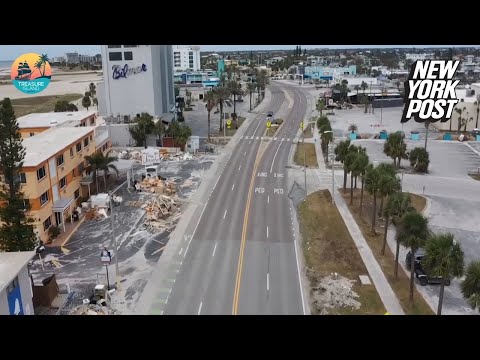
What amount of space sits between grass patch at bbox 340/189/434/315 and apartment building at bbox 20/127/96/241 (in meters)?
17.4

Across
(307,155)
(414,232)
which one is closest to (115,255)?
(414,232)

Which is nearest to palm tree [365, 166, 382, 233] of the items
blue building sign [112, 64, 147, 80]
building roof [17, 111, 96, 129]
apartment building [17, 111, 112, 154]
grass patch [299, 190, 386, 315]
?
grass patch [299, 190, 386, 315]

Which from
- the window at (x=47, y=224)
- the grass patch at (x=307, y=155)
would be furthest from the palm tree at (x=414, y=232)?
the grass patch at (x=307, y=155)

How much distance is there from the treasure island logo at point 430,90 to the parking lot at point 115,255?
13.4m

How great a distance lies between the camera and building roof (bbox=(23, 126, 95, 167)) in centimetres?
2645

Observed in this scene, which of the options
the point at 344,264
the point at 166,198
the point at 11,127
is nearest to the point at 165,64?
the point at 166,198

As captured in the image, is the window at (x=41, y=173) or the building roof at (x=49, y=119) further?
the building roof at (x=49, y=119)

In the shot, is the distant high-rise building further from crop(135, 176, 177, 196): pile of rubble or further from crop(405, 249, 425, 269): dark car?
crop(405, 249, 425, 269): dark car

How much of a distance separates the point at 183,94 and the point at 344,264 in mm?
76564

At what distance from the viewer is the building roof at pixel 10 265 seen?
1554cm

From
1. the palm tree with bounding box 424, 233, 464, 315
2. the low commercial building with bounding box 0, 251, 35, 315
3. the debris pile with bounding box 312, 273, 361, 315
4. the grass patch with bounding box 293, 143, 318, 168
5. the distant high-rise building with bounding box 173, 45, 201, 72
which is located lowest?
the debris pile with bounding box 312, 273, 361, 315

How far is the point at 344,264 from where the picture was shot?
22.5 meters

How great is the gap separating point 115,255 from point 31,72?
2677 cm

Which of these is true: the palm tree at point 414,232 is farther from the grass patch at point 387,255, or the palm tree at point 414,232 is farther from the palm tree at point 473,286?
the palm tree at point 473,286
